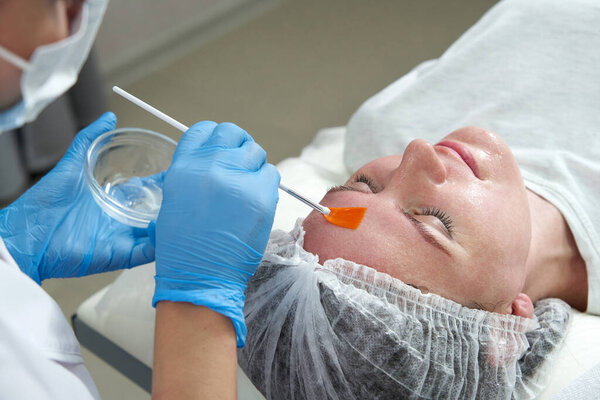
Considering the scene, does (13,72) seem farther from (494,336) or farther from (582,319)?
(582,319)

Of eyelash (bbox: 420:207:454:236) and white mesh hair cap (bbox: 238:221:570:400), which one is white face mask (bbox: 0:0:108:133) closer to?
white mesh hair cap (bbox: 238:221:570:400)

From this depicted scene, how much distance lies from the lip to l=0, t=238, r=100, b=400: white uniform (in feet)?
2.87

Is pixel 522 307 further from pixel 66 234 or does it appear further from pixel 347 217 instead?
pixel 66 234

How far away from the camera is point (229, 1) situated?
333 centimetres

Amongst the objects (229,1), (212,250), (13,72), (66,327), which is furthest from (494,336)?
(229,1)

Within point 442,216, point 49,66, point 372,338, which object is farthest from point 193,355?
Answer: point 442,216

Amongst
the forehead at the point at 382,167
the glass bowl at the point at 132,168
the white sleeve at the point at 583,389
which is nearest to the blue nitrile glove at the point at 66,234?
the glass bowl at the point at 132,168

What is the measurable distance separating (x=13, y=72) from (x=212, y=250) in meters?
0.41

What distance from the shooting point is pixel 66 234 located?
4.15ft

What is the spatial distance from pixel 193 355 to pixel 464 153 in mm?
744

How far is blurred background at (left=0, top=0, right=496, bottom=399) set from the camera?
2.60 m

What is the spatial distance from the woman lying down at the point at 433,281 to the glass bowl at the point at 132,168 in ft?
1.06

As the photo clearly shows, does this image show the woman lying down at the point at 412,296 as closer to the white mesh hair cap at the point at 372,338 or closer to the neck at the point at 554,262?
the white mesh hair cap at the point at 372,338

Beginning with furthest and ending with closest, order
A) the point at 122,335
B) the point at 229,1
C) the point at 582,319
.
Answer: the point at 229,1, the point at 122,335, the point at 582,319
